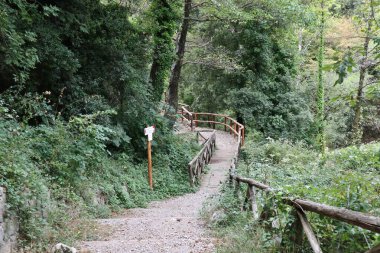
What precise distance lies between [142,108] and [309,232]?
924 centimetres

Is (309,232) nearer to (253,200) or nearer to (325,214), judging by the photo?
(325,214)

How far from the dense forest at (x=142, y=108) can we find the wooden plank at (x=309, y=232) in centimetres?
15

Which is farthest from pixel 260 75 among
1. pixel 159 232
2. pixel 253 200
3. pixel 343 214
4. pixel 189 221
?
pixel 343 214

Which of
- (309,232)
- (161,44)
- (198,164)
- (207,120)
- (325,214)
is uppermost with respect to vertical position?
(161,44)

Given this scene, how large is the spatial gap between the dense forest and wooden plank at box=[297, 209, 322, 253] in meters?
0.15

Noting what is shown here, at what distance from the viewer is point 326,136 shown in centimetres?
2547

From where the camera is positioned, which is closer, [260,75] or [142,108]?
[142,108]

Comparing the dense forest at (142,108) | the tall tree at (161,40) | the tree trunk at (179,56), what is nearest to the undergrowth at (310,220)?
the dense forest at (142,108)

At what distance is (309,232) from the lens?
3533 millimetres

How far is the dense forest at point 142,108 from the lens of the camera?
442 cm

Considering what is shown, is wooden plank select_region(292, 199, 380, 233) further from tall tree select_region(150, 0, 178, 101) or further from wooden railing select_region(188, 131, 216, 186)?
tall tree select_region(150, 0, 178, 101)

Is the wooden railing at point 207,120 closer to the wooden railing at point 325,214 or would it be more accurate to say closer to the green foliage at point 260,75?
the green foliage at point 260,75

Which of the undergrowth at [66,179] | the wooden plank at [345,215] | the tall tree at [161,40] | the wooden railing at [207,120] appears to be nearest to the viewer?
the wooden plank at [345,215]

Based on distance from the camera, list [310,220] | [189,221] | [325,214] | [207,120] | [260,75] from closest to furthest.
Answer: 1. [325,214]
2. [310,220]
3. [189,221]
4. [260,75]
5. [207,120]
